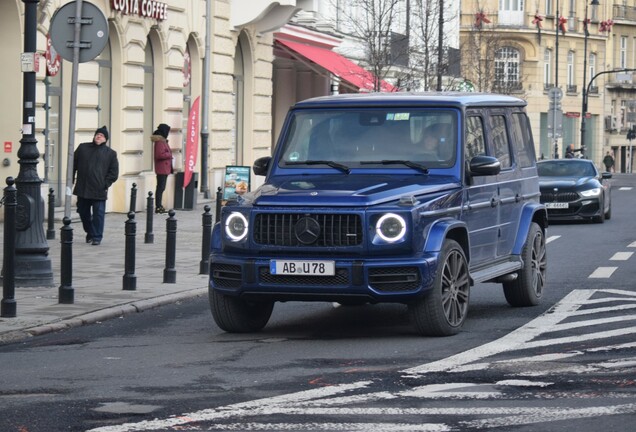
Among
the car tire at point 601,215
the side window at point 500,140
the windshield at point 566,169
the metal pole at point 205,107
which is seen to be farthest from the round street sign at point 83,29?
the metal pole at point 205,107

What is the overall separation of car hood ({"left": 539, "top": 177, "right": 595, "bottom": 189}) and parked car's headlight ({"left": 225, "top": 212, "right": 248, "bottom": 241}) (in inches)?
784

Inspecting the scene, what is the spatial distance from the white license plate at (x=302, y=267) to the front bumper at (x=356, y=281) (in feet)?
0.13

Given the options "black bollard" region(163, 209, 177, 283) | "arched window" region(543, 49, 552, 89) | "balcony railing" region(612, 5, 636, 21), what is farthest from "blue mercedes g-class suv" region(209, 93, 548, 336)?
"balcony railing" region(612, 5, 636, 21)

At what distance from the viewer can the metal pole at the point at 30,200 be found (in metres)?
15.8

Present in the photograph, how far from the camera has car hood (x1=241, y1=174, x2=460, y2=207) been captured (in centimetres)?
1189

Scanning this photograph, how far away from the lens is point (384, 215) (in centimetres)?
1179

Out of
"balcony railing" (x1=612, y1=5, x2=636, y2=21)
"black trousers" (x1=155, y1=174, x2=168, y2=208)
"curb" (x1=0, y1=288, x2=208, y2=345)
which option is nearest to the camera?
"curb" (x1=0, y1=288, x2=208, y2=345)

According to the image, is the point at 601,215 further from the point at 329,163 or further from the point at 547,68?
the point at 547,68

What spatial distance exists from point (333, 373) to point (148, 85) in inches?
966

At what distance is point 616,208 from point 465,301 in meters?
28.8

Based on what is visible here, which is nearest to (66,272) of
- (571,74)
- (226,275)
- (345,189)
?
(226,275)

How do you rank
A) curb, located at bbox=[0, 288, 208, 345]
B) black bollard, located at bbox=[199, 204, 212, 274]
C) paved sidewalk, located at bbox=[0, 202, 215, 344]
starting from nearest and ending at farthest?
curb, located at bbox=[0, 288, 208, 345]
paved sidewalk, located at bbox=[0, 202, 215, 344]
black bollard, located at bbox=[199, 204, 212, 274]

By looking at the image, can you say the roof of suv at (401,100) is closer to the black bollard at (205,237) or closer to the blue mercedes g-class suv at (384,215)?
the blue mercedes g-class suv at (384,215)

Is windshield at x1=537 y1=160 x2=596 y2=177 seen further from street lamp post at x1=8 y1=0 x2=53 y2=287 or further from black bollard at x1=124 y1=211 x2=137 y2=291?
street lamp post at x1=8 y1=0 x2=53 y2=287
